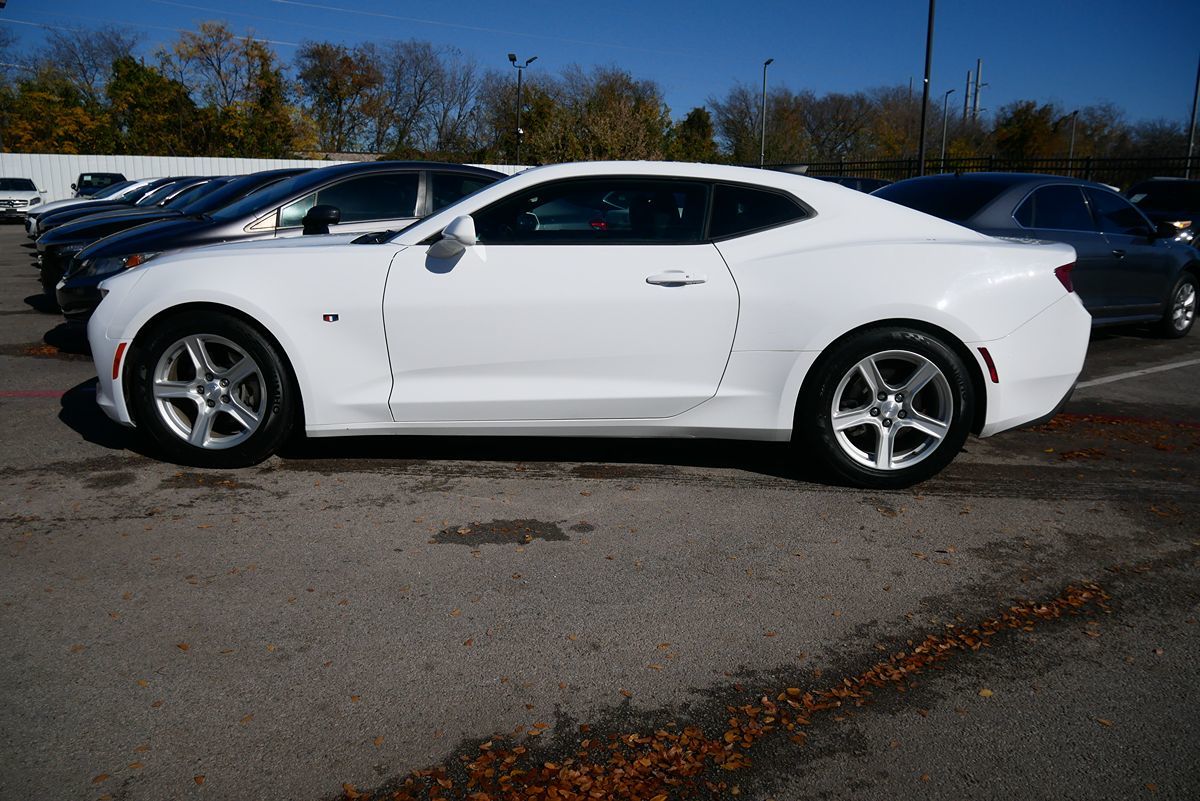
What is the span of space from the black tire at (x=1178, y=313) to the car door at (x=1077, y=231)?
4.27 feet

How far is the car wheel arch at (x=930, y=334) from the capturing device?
466 centimetres

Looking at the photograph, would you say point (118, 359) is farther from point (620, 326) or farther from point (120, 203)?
point (120, 203)

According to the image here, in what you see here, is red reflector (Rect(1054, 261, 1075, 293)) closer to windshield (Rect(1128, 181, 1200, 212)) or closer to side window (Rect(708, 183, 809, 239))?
side window (Rect(708, 183, 809, 239))

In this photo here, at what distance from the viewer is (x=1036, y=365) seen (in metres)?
4.80

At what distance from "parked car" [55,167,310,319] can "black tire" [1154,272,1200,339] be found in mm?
9042

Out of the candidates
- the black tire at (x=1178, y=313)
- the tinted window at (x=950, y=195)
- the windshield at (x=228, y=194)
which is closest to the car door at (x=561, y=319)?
the tinted window at (x=950, y=195)

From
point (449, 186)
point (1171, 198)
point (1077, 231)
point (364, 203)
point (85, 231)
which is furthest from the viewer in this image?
point (1171, 198)

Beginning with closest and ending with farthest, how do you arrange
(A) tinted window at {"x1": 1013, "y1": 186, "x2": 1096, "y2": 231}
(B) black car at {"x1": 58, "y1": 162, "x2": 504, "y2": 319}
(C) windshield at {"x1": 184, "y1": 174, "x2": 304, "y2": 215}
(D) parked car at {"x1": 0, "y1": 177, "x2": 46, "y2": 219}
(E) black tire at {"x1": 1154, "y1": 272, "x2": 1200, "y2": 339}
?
(B) black car at {"x1": 58, "y1": 162, "x2": 504, "y2": 319} < (A) tinted window at {"x1": 1013, "y1": 186, "x2": 1096, "y2": 231} < (C) windshield at {"x1": 184, "y1": 174, "x2": 304, "y2": 215} < (E) black tire at {"x1": 1154, "y1": 272, "x2": 1200, "y2": 339} < (D) parked car at {"x1": 0, "y1": 177, "x2": 46, "y2": 219}

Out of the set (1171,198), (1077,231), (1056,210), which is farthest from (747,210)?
(1171,198)

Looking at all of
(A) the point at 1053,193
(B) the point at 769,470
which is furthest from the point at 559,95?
(B) the point at 769,470

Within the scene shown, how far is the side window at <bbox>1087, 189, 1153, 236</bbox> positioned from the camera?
29.2 ft

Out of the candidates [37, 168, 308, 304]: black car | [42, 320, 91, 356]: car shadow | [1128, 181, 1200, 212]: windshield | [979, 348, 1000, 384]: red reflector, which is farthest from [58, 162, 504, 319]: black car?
Result: [1128, 181, 1200, 212]: windshield

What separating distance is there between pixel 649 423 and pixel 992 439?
2.55 m

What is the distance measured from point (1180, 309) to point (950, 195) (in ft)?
12.3
